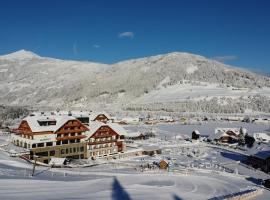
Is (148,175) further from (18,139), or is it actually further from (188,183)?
(18,139)

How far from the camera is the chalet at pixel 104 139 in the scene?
63781 mm

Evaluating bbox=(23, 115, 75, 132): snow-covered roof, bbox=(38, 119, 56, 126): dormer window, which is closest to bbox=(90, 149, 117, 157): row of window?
bbox=(23, 115, 75, 132): snow-covered roof

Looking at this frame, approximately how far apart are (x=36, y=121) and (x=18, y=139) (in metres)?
4.57

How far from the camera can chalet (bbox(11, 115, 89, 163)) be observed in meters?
56.1

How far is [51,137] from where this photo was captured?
5803cm

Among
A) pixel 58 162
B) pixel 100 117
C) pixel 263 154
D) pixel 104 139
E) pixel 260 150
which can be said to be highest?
pixel 100 117

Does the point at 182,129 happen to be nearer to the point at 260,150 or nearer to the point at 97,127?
the point at 260,150

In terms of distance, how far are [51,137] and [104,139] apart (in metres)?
11.6

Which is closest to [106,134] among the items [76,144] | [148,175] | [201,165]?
[76,144]

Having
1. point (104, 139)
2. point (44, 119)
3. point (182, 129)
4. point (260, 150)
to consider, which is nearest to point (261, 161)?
point (260, 150)

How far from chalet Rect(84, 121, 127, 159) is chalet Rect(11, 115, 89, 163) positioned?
1373mm

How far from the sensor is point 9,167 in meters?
41.9

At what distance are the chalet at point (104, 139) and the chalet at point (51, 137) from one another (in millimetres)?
1373

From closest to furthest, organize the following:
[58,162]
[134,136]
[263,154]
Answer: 1. [58,162]
2. [263,154]
3. [134,136]
